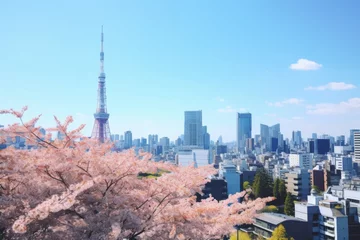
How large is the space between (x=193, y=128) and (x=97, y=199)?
107 meters

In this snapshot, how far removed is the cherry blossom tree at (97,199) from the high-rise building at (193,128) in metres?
106

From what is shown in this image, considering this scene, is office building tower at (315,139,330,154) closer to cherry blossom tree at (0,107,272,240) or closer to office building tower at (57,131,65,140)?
cherry blossom tree at (0,107,272,240)

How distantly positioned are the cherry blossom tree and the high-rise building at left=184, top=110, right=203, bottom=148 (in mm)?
106302

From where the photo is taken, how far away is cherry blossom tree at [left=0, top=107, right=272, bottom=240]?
9.88 ft

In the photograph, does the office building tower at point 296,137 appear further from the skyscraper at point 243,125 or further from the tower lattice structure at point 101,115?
the tower lattice structure at point 101,115

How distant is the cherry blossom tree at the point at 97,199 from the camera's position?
3.01 m

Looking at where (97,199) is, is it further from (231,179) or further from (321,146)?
(321,146)

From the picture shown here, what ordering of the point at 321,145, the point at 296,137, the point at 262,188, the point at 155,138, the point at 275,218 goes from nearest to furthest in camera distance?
1. the point at 275,218
2. the point at 262,188
3. the point at 321,145
4. the point at 155,138
5. the point at 296,137

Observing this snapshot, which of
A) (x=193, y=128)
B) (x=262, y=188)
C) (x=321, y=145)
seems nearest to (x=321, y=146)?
(x=321, y=145)

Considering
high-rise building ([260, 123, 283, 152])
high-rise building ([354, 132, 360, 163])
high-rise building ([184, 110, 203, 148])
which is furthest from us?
high-rise building ([260, 123, 283, 152])

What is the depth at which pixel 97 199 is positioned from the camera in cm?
327

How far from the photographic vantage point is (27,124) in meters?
3.50

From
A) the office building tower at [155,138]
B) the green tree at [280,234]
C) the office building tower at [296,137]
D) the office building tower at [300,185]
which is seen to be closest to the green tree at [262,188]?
the office building tower at [300,185]

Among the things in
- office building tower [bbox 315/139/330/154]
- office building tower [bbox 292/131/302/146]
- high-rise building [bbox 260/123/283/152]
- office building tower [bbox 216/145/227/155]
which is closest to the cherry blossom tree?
office building tower [bbox 315/139/330/154]
